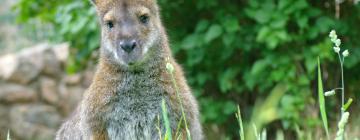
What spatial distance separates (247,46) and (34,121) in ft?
14.2

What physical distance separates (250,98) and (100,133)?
12.6ft

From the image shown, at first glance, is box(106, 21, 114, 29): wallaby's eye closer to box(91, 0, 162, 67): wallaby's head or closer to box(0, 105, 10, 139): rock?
box(91, 0, 162, 67): wallaby's head

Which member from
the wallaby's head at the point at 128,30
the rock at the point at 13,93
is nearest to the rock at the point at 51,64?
the rock at the point at 13,93

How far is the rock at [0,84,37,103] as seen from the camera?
433 inches

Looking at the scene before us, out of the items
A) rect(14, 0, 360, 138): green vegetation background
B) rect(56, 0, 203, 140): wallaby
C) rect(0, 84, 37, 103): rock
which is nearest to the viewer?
rect(56, 0, 203, 140): wallaby

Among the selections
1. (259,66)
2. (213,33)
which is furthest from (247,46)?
(213,33)

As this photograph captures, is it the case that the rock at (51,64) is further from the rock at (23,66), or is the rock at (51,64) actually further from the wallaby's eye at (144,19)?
the wallaby's eye at (144,19)

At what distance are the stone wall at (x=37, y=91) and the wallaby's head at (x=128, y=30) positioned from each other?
5.70 metres

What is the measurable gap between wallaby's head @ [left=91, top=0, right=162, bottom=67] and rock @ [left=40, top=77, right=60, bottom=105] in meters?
6.09

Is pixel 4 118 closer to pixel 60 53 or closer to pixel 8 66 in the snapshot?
pixel 8 66

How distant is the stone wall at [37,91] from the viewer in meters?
11.0

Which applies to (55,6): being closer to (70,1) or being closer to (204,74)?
(70,1)

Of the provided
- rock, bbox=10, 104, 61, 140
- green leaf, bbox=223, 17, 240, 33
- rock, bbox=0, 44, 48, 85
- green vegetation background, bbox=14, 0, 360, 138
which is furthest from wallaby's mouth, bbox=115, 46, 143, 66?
rock, bbox=0, 44, 48, 85

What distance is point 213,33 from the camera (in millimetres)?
7574
